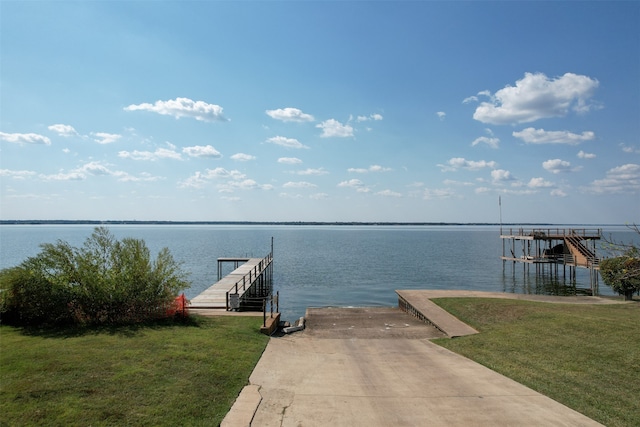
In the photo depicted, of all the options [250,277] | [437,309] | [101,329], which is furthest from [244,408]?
[250,277]

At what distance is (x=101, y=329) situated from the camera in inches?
538

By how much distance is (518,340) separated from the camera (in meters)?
14.9

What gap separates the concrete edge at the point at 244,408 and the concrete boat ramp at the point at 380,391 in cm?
2

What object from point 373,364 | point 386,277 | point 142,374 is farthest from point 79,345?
point 386,277

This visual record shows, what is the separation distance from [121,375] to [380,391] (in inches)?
233

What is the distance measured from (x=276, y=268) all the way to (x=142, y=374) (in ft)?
162

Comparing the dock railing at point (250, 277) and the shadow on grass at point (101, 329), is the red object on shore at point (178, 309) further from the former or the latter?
the dock railing at point (250, 277)

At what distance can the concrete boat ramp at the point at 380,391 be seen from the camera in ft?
27.5

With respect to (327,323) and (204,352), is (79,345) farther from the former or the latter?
(327,323)

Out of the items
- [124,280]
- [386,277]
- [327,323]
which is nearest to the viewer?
[124,280]

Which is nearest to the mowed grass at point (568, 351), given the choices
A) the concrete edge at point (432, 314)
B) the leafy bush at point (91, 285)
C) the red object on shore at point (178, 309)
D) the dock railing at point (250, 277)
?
the concrete edge at point (432, 314)

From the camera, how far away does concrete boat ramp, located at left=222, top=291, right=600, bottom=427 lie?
27.5ft

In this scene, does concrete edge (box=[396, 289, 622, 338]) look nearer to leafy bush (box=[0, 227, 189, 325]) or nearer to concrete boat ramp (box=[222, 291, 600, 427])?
concrete boat ramp (box=[222, 291, 600, 427])

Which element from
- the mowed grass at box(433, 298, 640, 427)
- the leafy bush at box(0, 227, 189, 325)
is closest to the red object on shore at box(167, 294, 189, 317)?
the leafy bush at box(0, 227, 189, 325)
